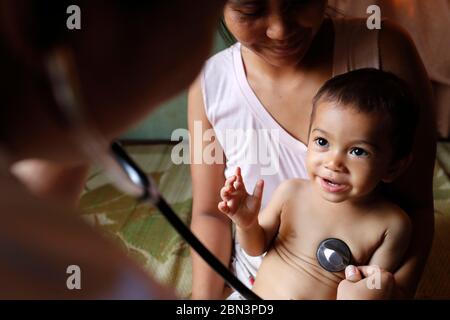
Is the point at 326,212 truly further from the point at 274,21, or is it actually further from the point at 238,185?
the point at 274,21

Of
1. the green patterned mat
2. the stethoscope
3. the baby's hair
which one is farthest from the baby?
the stethoscope

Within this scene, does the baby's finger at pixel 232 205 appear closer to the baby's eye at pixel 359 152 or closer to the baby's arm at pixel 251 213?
the baby's arm at pixel 251 213

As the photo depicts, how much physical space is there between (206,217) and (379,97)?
29 cm

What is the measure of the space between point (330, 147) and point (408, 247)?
6.4 inches

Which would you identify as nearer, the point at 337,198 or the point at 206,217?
the point at 337,198

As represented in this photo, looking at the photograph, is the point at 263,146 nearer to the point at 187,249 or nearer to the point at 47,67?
the point at 187,249

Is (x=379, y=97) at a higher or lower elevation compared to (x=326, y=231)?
higher

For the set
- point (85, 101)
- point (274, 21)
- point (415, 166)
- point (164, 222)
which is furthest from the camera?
point (164, 222)

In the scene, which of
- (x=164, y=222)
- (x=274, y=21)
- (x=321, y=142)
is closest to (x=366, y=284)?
(x=321, y=142)

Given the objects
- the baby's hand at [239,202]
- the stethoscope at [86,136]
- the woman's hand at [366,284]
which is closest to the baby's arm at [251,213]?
the baby's hand at [239,202]

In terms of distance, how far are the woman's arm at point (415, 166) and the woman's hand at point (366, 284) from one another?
3 cm

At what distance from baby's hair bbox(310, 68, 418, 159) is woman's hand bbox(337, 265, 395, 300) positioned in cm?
14

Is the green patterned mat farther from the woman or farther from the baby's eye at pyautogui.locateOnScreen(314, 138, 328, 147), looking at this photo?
the baby's eye at pyautogui.locateOnScreen(314, 138, 328, 147)

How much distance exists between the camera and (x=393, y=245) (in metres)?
0.66
